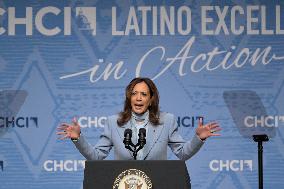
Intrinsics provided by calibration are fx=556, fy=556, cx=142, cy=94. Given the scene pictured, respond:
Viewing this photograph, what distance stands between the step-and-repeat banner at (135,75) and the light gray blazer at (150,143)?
1.51 m

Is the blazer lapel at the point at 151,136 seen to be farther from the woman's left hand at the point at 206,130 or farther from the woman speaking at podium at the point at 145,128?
the woman's left hand at the point at 206,130

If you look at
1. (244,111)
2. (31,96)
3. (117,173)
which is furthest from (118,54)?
(117,173)

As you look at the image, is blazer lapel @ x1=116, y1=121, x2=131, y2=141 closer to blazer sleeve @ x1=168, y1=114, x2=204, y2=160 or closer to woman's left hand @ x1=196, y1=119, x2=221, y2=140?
blazer sleeve @ x1=168, y1=114, x2=204, y2=160

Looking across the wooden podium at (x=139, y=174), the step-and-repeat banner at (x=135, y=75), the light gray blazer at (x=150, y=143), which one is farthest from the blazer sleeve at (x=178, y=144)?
the step-and-repeat banner at (x=135, y=75)

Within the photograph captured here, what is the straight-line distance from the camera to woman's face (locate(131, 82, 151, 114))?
3242 mm

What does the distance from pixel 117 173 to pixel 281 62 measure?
2.85m

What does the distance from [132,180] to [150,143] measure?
2.68 feet

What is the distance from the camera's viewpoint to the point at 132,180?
237 centimetres

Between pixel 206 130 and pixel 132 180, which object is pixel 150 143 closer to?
pixel 206 130

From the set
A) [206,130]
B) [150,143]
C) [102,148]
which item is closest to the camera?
[206,130]

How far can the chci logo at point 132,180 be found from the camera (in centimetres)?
237

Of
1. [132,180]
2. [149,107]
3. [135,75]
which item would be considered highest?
[135,75]

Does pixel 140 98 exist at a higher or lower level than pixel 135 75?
lower

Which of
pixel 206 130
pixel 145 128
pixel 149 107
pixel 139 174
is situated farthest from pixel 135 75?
pixel 139 174
